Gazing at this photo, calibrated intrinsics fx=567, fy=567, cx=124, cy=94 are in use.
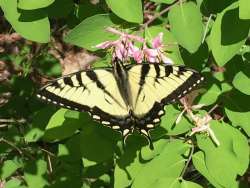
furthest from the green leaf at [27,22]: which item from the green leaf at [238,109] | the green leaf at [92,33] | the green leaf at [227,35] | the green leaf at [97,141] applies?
the green leaf at [238,109]

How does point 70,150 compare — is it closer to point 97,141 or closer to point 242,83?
point 97,141

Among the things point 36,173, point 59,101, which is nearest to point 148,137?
point 59,101

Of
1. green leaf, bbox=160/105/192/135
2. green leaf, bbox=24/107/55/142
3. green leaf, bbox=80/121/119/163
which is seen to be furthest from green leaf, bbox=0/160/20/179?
green leaf, bbox=160/105/192/135

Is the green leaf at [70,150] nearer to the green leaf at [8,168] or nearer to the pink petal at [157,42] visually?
the green leaf at [8,168]

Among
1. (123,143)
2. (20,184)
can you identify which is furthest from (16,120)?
(123,143)

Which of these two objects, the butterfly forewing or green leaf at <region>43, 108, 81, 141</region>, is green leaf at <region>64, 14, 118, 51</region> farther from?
green leaf at <region>43, 108, 81, 141</region>
